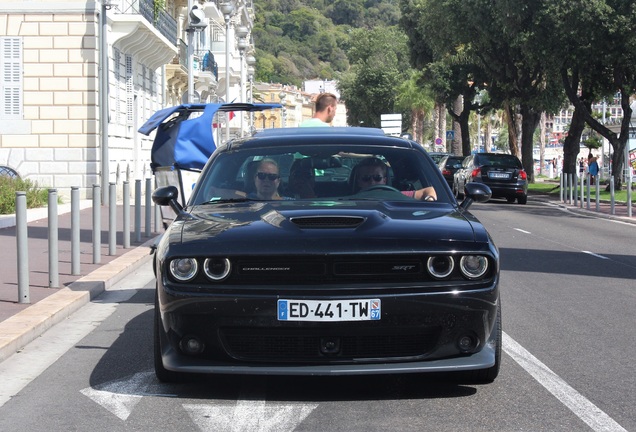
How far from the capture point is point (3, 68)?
1162 inches

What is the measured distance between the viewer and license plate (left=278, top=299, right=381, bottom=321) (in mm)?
5578

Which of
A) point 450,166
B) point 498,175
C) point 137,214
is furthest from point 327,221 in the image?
point 450,166

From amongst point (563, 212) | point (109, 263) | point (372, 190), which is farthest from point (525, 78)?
point (372, 190)

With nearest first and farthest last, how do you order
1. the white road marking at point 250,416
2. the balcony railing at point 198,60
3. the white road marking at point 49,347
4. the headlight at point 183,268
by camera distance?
the white road marking at point 250,416 → the headlight at point 183,268 → the white road marking at point 49,347 → the balcony railing at point 198,60

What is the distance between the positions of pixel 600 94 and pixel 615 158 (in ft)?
10.4

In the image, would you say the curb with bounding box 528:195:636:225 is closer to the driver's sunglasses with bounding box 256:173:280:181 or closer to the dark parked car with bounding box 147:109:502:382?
the driver's sunglasses with bounding box 256:173:280:181

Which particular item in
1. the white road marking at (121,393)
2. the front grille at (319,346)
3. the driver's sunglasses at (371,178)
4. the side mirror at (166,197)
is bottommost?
the white road marking at (121,393)

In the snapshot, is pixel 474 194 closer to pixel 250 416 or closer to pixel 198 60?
pixel 250 416

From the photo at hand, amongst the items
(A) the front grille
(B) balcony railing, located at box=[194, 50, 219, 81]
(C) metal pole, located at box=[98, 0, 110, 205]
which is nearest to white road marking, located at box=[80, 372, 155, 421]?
(A) the front grille

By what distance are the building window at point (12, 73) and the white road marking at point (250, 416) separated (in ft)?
82.8

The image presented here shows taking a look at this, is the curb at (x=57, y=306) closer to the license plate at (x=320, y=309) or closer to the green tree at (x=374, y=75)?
the license plate at (x=320, y=309)

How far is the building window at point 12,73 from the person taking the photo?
2941 centimetres

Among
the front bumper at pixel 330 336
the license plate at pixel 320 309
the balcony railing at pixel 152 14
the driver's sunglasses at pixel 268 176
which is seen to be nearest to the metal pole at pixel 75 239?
the driver's sunglasses at pixel 268 176

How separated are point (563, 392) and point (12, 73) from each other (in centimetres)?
2583
